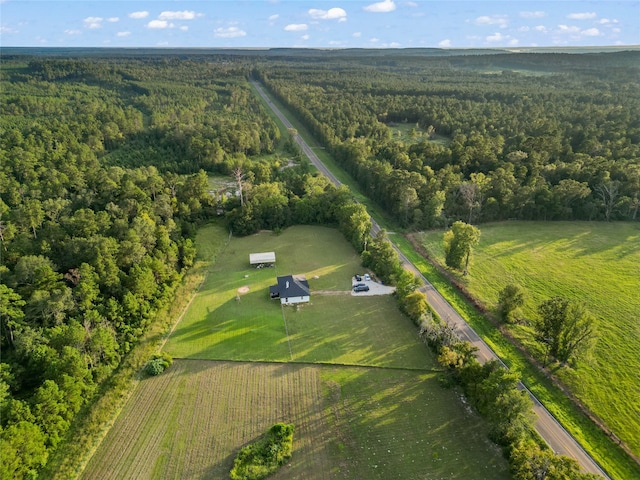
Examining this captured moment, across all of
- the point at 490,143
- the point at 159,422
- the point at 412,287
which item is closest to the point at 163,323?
the point at 159,422

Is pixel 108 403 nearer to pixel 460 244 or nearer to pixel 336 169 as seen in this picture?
pixel 460 244

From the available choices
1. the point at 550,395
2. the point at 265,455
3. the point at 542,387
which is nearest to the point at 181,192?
the point at 265,455

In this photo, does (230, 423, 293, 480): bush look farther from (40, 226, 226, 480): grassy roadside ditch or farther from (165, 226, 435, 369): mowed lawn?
(40, 226, 226, 480): grassy roadside ditch

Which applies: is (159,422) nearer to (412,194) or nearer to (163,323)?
(163,323)

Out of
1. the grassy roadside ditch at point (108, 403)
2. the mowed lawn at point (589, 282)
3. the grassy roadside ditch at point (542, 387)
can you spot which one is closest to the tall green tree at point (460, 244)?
the mowed lawn at point (589, 282)

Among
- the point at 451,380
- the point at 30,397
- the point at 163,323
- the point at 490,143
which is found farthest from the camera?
the point at 490,143

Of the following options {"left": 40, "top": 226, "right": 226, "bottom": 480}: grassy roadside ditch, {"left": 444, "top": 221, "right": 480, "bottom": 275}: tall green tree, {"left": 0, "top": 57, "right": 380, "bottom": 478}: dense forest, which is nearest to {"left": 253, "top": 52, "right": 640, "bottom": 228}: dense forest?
{"left": 0, "top": 57, "right": 380, "bottom": 478}: dense forest

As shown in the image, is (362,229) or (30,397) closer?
(30,397)

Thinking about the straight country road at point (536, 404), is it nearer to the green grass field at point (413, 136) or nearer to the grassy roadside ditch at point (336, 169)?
the grassy roadside ditch at point (336, 169)
